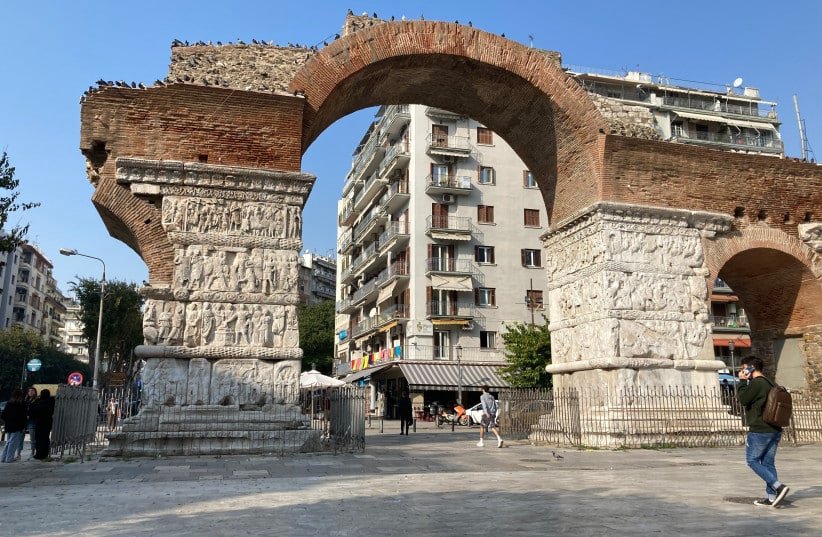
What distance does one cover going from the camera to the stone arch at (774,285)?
14.5m

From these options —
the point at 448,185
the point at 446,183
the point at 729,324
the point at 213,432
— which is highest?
the point at 446,183

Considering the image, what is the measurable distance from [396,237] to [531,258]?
7.27 metres

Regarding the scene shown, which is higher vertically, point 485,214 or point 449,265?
point 485,214

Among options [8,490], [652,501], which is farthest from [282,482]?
[652,501]

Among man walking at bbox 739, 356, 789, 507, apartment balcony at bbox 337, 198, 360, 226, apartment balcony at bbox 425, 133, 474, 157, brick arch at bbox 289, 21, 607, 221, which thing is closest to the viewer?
man walking at bbox 739, 356, 789, 507

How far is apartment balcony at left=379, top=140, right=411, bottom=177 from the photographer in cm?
3638

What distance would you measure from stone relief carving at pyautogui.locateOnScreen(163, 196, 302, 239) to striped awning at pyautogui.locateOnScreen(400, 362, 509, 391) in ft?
64.9

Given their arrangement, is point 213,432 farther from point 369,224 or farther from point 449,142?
point 369,224

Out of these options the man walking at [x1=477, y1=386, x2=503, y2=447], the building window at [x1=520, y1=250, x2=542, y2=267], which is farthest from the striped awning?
the man walking at [x1=477, y1=386, x2=503, y2=447]

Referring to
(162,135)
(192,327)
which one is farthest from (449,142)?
(192,327)

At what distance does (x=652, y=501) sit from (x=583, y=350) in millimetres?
7820

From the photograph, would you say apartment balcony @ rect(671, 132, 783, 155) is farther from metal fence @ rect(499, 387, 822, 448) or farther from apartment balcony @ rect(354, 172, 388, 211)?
metal fence @ rect(499, 387, 822, 448)

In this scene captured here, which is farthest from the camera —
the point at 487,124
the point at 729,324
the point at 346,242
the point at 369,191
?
the point at 346,242

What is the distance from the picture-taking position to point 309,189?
11.8m
